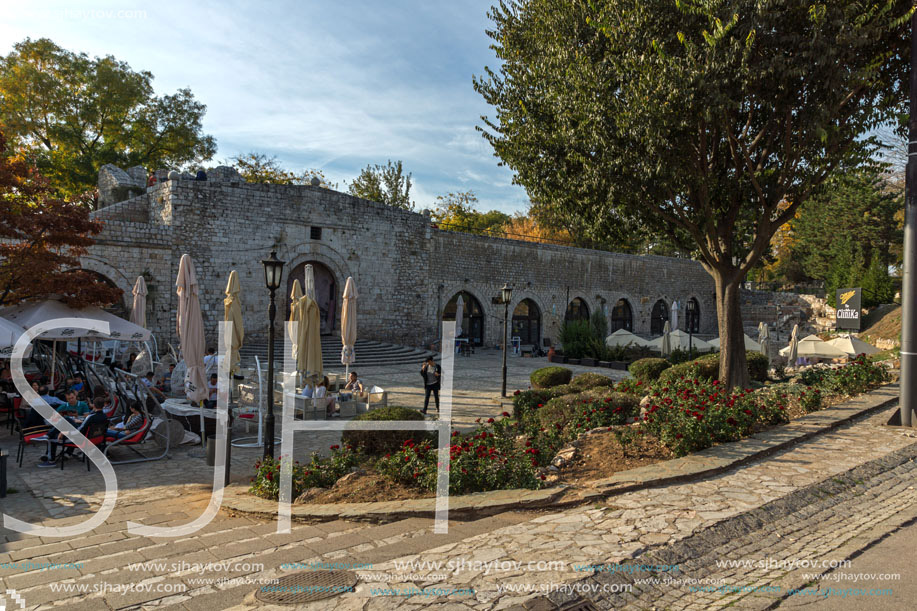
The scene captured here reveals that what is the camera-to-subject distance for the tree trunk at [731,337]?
35.0 ft

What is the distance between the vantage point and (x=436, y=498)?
537 cm

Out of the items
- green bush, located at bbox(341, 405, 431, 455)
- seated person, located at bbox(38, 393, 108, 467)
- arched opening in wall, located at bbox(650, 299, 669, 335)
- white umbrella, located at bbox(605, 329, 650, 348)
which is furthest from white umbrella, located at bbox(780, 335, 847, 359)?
arched opening in wall, located at bbox(650, 299, 669, 335)

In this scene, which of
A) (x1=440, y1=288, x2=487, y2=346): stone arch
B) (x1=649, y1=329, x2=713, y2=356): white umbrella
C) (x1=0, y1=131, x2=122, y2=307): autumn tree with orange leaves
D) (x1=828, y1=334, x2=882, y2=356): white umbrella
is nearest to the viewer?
(x1=0, y1=131, x2=122, y2=307): autumn tree with orange leaves

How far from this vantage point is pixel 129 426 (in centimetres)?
803

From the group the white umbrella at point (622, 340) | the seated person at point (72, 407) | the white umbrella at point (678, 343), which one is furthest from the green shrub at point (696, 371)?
the seated person at point (72, 407)

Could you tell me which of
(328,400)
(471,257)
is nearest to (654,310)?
(471,257)

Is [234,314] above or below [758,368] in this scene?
above

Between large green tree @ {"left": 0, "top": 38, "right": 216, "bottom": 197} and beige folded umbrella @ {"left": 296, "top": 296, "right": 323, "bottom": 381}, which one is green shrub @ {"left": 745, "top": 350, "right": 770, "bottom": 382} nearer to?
beige folded umbrella @ {"left": 296, "top": 296, "right": 323, "bottom": 381}

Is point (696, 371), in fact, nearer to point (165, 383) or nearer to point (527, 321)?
point (165, 383)

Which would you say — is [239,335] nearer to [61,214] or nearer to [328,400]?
[328,400]

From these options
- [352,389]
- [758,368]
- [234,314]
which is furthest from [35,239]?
[758,368]

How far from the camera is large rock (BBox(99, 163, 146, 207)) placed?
72.5ft

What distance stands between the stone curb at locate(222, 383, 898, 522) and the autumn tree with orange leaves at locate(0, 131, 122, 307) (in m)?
6.62

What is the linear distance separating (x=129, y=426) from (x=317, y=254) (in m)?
14.5
